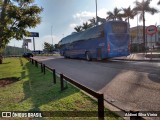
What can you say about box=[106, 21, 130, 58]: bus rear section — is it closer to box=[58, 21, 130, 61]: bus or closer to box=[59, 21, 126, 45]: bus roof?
box=[58, 21, 130, 61]: bus

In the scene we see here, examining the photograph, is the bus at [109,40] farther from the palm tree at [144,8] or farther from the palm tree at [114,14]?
the palm tree at [114,14]

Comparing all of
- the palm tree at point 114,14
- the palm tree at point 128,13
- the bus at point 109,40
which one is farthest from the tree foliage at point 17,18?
the palm tree at point 114,14

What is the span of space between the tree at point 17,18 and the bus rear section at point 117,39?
1039 centimetres

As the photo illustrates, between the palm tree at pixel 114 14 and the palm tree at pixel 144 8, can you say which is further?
the palm tree at pixel 114 14

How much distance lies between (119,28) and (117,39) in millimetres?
1108

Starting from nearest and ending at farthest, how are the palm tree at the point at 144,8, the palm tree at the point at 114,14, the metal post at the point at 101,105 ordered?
the metal post at the point at 101,105 → the palm tree at the point at 144,8 → the palm tree at the point at 114,14

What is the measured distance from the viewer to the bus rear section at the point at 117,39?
2454 cm

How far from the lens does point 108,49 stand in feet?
80.7

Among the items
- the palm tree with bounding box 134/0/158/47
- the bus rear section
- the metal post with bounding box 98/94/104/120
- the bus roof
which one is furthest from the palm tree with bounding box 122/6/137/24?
the metal post with bounding box 98/94/104/120

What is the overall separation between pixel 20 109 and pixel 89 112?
81.8 inches

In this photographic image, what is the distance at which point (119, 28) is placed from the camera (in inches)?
980

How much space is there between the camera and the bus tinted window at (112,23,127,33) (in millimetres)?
24644

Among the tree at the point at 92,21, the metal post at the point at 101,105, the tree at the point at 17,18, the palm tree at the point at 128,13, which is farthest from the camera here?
the tree at the point at 92,21

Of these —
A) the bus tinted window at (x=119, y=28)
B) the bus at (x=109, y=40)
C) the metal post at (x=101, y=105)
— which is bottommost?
the metal post at (x=101, y=105)
